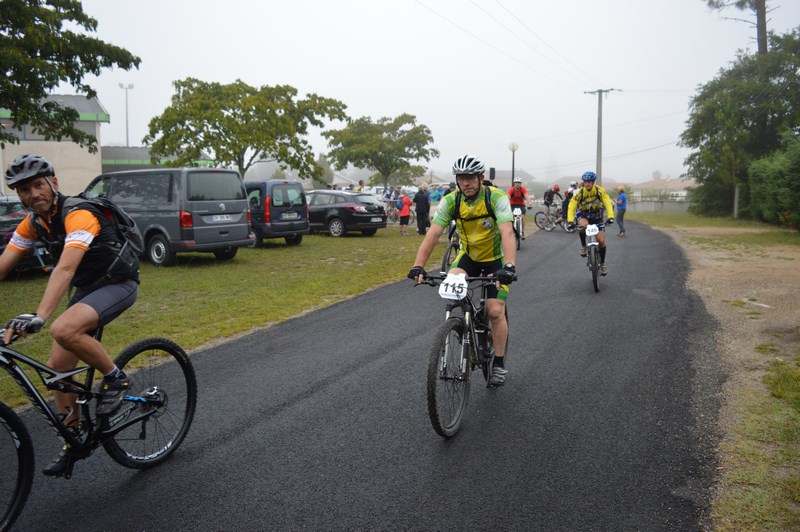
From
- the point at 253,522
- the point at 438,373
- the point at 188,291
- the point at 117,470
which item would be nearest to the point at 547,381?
the point at 438,373

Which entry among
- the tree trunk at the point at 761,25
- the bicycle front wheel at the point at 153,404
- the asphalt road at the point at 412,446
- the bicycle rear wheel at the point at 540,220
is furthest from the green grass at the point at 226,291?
the tree trunk at the point at 761,25

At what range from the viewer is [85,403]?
362 cm

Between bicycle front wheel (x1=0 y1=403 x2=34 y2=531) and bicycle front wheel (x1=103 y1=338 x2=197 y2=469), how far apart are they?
623 mm

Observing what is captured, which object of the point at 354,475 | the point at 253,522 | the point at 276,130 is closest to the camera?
the point at 253,522

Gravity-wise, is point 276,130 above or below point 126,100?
below

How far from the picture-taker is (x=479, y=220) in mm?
5359

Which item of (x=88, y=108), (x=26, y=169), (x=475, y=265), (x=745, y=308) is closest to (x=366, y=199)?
(x=745, y=308)

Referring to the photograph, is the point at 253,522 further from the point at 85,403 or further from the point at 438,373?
the point at 438,373

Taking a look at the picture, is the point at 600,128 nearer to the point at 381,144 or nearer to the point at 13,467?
the point at 381,144

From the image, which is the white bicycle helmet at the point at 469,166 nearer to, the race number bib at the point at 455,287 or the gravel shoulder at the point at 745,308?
the race number bib at the point at 455,287

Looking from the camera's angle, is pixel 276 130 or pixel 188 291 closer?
pixel 188 291

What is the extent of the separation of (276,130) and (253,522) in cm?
2782

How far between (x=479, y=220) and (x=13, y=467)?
368 cm

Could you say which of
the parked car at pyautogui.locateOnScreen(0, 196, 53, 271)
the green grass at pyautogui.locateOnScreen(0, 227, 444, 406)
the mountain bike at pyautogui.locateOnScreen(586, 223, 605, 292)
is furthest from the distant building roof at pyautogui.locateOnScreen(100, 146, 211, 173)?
the mountain bike at pyautogui.locateOnScreen(586, 223, 605, 292)
